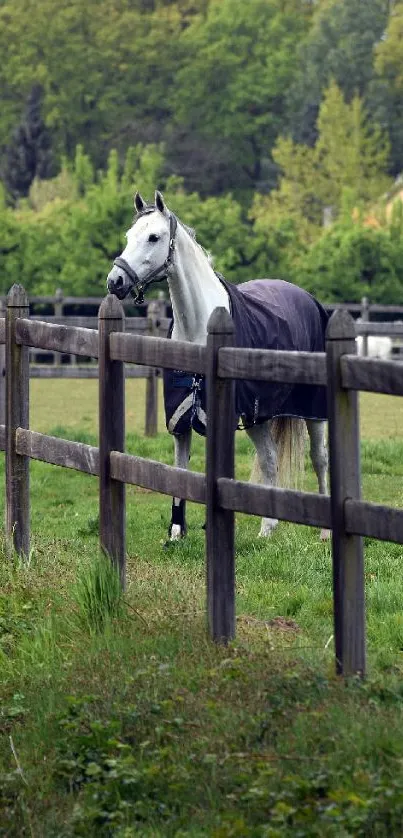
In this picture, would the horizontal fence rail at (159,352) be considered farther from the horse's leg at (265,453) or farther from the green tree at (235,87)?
the green tree at (235,87)

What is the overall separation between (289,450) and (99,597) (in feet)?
12.7

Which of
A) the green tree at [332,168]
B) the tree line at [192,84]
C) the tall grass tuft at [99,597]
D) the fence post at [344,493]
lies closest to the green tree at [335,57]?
the tree line at [192,84]

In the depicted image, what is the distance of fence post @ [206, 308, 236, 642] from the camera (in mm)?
6410

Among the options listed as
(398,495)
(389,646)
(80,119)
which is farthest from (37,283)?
(80,119)

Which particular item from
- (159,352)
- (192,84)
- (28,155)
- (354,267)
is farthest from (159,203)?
(192,84)

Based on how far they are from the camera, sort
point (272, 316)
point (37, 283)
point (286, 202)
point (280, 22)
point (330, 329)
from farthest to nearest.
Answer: point (280, 22) < point (286, 202) < point (37, 283) < point (272, 316) < point (330, 329)

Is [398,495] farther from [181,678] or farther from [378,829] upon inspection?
[378,829]

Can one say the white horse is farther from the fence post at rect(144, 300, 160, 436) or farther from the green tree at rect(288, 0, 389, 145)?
the green tree at rect(288, 0, 389, 145)

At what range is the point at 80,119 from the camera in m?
86.4

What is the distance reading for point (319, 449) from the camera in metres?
11.3

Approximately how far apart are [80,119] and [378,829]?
3306 inches

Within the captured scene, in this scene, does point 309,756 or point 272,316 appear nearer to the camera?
point 309,756

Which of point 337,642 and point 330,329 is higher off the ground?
point 330,329

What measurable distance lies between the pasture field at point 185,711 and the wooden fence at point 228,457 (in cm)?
22
